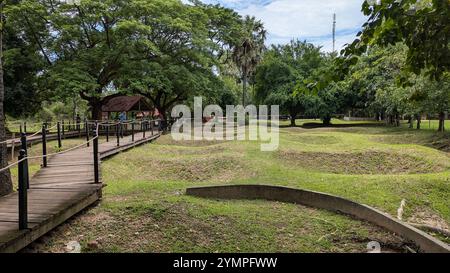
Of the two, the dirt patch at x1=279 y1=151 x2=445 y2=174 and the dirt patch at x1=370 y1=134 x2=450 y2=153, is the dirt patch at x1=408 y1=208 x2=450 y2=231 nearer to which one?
the dirt patch at x1=279 y1=151 x2=445 y2=174

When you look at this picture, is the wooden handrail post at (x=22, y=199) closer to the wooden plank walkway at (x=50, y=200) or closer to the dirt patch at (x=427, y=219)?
the wooden plank walkway at (x=50, y=200)

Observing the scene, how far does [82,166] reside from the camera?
8.40 meters

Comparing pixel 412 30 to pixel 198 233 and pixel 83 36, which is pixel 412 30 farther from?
pixel 83 36

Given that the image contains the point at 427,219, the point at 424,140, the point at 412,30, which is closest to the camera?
the point at 412,30

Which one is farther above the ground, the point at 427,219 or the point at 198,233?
the point at 198,233

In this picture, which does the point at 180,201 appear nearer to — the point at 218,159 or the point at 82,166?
the point at 82,166

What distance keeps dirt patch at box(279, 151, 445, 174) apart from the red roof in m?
16.1

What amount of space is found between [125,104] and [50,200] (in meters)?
22.1

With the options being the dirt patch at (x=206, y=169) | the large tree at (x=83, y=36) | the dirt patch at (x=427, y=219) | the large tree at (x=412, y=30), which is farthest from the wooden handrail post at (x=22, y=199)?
the large tree at (x=83, y=36)

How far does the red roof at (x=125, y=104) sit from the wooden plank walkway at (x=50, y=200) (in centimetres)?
1783

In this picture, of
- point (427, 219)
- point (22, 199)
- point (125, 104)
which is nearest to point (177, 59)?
point (125, 104)

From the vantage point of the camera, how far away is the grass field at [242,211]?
14.9 ft

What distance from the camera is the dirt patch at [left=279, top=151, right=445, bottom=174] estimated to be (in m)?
11.5

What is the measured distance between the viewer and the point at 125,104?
86.9 ft
